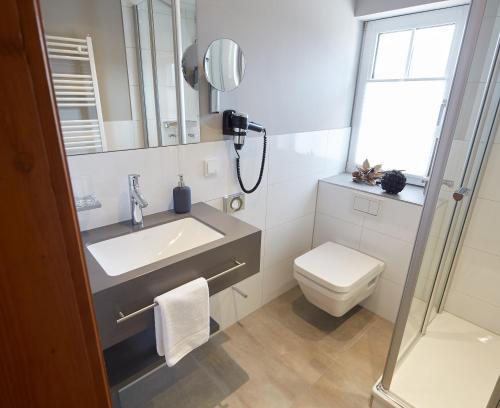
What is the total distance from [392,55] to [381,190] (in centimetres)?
94

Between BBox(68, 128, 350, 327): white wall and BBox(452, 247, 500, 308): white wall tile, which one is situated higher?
BBox(68, 128, 350, 327): white wall

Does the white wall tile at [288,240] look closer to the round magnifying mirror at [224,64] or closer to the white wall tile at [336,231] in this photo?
the white wall tile at [336,231]

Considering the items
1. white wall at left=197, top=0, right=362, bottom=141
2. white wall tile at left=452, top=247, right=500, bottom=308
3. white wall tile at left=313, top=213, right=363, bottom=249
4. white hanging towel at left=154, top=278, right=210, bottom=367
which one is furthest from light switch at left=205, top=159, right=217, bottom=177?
white wall tile at left=452, top=247, right=500, bottom=308

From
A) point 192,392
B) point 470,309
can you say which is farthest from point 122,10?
point 470,309

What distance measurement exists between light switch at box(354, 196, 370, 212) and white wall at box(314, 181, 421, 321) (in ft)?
0.09

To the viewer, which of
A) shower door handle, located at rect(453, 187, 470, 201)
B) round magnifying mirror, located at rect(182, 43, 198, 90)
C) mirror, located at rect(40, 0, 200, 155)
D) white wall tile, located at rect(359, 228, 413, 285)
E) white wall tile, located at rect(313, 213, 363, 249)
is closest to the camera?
mirror, located at rect(40, 0, 200, 155)

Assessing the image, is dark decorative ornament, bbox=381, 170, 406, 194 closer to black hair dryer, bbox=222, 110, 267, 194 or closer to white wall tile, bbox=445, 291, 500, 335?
white wall tile, bbox=445, 291, 500, 335

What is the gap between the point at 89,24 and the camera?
3.57 feet

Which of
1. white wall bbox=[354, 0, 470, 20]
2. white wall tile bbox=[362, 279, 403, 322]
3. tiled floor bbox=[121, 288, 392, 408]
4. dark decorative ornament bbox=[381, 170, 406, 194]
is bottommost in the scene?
tiled floor bbox=[121, 288, 392, 408]

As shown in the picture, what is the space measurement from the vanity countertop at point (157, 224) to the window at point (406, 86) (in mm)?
1450

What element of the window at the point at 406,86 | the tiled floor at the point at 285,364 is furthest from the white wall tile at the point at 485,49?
the tiled floor at the point at 285,364

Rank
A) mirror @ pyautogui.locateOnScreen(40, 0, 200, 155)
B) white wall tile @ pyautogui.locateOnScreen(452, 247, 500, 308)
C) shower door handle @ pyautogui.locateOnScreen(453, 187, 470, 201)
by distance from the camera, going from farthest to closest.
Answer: white wall tile @ pyautogui.locateOnScreen(452, 247, 500, 308) → shower door handle @ pyautogui.locateOnScreen(453, 187, 470, 201) → mirror @ pyautogui.locateOnScreen(40, 0, 200, 155)

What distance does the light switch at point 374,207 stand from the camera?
1.99 meters

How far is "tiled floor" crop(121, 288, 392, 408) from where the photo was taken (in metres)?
1.55
